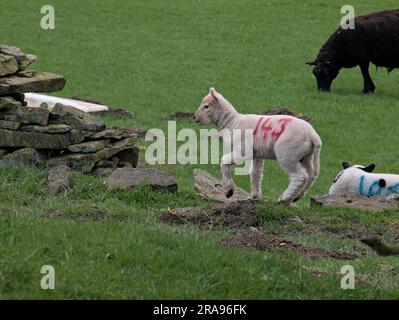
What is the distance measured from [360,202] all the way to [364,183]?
107 centimetres

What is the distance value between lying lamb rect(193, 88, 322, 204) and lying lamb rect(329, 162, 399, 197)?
792 millimetres

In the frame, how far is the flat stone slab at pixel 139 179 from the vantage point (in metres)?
12.9

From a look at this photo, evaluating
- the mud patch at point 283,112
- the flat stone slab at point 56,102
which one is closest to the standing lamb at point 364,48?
the mud patch at point 283,112

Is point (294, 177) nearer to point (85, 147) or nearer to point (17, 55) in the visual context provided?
point (85, 147)

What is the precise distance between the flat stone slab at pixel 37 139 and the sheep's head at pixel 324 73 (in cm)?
1392

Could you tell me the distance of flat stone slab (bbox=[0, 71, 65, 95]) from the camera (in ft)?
46.6

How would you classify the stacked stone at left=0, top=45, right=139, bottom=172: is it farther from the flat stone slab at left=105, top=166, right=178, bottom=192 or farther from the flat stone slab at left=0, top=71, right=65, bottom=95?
the flat stone slab at left=105, top=166, right=178, bottom=192

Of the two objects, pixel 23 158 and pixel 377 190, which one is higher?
pixel 23 158

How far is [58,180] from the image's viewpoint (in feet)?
41.9

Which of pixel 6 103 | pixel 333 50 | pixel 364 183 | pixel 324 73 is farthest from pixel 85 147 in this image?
pixel 333 50

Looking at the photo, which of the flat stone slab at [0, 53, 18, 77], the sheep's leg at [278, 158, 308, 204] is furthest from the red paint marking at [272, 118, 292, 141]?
the flat stone slab at [0, 53, 18, 77]

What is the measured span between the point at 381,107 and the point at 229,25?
10068 millimetres

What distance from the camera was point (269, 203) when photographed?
12750 millimetres

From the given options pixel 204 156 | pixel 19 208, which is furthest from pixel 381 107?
pixel 19 208
